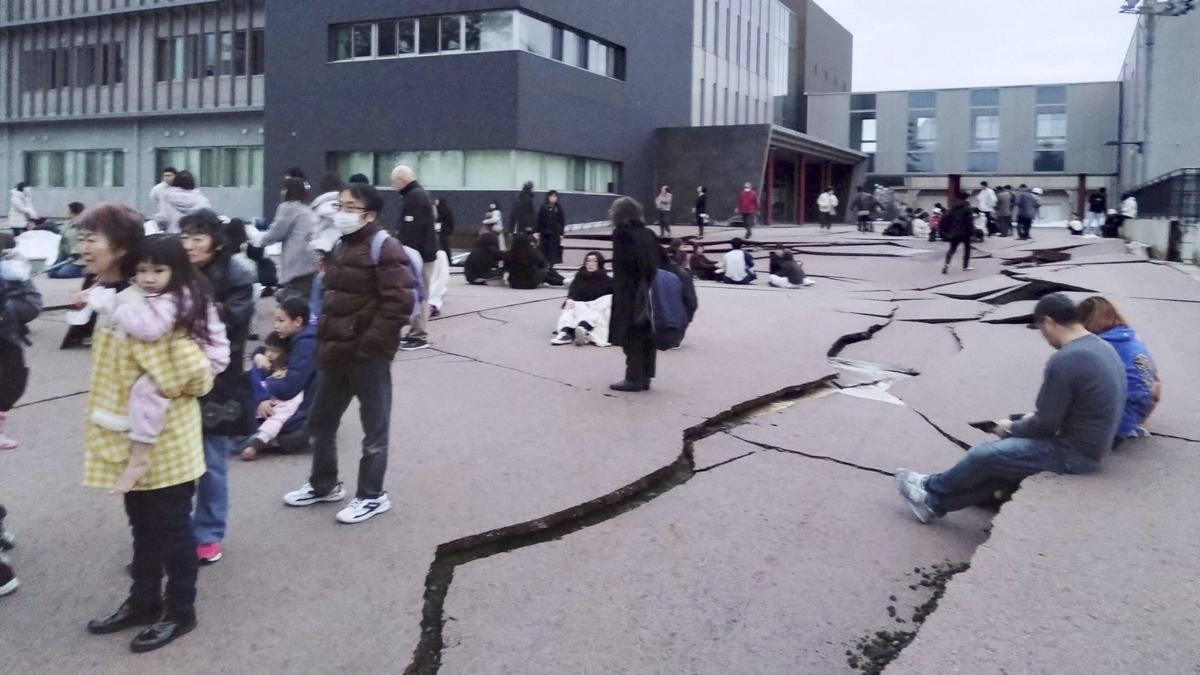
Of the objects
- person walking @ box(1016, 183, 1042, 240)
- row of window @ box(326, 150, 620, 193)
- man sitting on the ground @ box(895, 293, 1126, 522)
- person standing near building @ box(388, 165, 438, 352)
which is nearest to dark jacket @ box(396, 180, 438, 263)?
person standing near building @ box(388, 165, 438, 352)

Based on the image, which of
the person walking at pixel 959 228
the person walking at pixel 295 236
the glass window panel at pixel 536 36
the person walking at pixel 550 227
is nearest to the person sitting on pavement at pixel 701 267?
the person walking at pixel 550 227

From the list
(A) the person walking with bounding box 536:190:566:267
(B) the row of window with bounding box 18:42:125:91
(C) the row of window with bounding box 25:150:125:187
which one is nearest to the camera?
(A) the person walking with bounding box 536:190:566:267

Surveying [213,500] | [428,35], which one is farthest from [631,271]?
[428,35]

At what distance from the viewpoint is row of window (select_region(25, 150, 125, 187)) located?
135 ft

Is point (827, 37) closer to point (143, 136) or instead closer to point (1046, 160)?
point (1046, 160)

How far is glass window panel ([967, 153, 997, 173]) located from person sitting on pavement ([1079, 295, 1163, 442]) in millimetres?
50741

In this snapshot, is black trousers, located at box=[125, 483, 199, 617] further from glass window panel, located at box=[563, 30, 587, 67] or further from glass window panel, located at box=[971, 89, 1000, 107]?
glass window panel, located at box=[971, 89, 1000, 107]

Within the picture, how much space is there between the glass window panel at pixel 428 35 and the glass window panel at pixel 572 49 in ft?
13.7

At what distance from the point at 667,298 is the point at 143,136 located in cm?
3869

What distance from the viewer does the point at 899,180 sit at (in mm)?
54219

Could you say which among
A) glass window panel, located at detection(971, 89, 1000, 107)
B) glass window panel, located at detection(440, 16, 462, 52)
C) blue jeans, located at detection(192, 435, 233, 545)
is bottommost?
blue jeans, located at detection(192, 435, 233, 545)

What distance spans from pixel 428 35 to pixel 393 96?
217 centimetres

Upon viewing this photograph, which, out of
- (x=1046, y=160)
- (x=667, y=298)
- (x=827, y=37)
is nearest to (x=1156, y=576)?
(x=667, y=298)

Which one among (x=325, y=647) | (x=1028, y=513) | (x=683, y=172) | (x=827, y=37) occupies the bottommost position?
(x=325, y=647)
